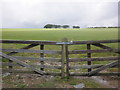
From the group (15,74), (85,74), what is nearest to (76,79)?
(85,74)

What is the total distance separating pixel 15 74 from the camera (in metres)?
5.32

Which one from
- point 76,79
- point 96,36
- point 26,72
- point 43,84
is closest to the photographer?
point 43,84

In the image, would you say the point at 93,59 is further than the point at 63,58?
Yes


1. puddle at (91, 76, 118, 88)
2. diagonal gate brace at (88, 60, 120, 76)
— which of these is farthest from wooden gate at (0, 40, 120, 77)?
puddle at (91, 76, 118, 88)

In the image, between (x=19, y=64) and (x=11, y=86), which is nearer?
(x=11, y=86)

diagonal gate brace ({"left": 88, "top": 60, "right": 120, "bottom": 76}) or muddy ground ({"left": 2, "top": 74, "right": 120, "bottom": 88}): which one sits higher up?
diagonal gate brace ({"left": 88, "top": 60, "right": 120, "bottom": 76})

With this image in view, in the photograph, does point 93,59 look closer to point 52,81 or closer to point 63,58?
point 63,58

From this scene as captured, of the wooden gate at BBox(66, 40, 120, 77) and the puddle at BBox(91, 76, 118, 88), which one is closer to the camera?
the puddle at BBox(91, 76, 118, 88)

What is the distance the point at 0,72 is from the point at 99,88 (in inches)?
161

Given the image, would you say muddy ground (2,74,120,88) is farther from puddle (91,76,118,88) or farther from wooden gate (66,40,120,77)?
wooden gate (66,40,120,77)

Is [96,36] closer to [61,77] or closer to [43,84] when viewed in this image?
[61,77]

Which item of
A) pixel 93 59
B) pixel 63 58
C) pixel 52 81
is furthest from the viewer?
pixel 93 59

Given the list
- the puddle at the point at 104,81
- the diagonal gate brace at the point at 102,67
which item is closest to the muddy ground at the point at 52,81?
the puddle at the point at 104,81

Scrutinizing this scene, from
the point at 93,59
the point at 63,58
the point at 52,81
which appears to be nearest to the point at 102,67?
the point at 93,59
